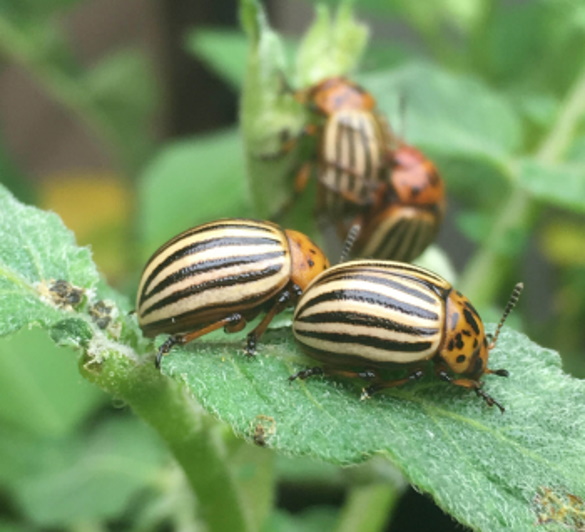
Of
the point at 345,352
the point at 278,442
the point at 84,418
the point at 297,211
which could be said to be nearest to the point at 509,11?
the point at 297,211

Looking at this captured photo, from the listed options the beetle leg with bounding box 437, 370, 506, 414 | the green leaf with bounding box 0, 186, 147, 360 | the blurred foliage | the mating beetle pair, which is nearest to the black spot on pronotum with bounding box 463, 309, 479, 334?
the mating beetle pair

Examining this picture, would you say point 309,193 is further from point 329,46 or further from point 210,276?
point 210,276

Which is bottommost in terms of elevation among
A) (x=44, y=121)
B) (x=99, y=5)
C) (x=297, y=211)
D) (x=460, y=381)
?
(x=44, y=121)

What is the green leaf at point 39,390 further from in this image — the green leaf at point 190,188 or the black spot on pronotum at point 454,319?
the black spot on pronotum at point 454,319

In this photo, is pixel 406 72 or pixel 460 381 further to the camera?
pixel 406 72

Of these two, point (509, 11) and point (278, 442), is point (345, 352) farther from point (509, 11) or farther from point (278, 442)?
point (509, 11)

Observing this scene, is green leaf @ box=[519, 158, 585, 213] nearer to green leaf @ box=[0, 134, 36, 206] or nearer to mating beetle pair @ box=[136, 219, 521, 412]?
mating beetle pair @ box=[136, 219, 521, 412]
